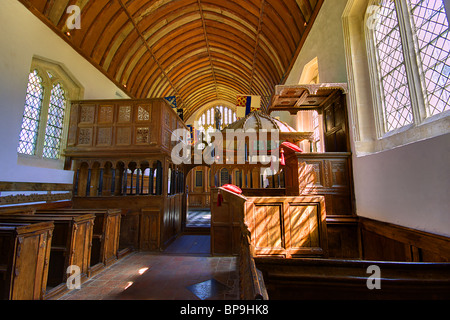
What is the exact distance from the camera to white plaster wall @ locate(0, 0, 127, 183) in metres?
4.06

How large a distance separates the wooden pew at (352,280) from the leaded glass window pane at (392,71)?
2.58 metres

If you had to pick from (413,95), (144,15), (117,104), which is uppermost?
(144,15)

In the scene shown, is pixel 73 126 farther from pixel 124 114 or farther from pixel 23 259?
pixel 23 259

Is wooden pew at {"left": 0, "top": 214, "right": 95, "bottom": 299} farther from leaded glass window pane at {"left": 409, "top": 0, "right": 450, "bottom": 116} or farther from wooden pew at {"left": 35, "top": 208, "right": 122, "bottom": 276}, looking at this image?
leaded glass window pane at {"left": 409, "top": 0, "right": 450, "bottom": 116}

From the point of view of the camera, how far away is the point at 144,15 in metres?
7.52

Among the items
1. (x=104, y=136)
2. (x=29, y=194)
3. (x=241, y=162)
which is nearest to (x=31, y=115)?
(x=104, y=136)

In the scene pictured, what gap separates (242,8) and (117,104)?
5.84m

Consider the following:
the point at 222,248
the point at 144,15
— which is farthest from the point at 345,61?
the point at 144,15

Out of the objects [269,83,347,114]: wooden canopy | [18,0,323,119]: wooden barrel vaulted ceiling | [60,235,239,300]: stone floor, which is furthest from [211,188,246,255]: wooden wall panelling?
[18,0,323,119]: wooden barrel vaulted ceiling

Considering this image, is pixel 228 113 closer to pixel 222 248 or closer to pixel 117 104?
pixel 117 104

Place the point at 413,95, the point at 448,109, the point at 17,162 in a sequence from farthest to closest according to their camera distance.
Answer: the point at 17,162
the point at 413,95
the point at 448,109

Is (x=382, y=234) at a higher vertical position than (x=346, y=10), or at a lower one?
lower

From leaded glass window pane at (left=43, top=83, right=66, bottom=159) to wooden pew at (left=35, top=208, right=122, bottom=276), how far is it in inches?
80.1

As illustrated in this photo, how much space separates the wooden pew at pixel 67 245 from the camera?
3307 millimetres
